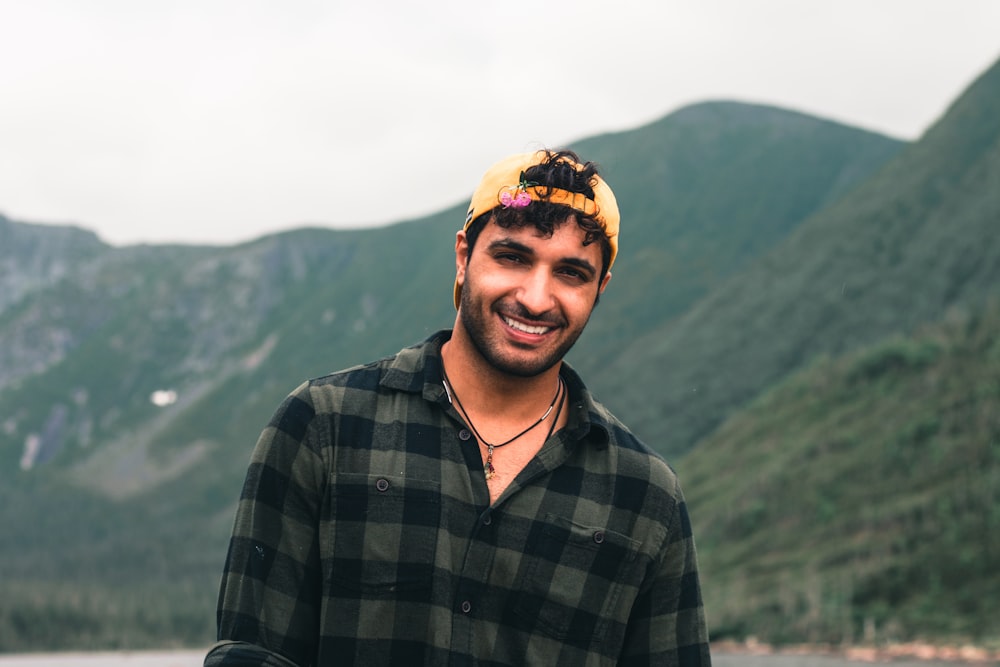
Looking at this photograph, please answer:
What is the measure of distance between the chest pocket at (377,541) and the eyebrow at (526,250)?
81cm

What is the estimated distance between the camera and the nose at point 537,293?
4.34 meters

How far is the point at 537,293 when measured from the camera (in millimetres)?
4355

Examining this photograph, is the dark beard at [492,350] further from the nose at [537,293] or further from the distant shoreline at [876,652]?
the distant shoreline at [876,652]

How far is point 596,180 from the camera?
4488 mm

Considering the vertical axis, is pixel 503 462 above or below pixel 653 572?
above

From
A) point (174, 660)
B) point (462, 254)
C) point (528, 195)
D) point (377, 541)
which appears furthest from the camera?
point (174, 660)

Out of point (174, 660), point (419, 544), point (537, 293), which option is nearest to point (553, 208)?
A: point (537, 293)

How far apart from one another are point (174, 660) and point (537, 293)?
147589mm

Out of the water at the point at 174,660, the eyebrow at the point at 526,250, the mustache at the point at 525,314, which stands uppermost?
the eyebrow at the point at 526,250

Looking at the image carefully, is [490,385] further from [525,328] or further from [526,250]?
[526,250]

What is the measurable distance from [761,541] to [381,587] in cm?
10033

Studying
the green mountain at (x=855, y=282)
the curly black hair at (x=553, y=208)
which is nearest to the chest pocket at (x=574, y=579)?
the curly black hair at (x=553, y=208)

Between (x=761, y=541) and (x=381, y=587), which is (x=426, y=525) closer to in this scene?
(x=381, y=587)

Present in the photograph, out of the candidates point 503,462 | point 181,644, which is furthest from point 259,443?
point 181,644
